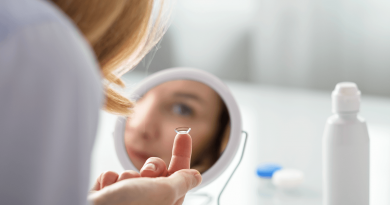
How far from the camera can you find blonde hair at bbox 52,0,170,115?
32cm

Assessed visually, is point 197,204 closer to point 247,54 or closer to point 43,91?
point 43,91

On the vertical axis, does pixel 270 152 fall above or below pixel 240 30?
below

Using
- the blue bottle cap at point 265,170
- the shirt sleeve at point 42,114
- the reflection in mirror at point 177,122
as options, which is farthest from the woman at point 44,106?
the blue bottle cap at point 265,170

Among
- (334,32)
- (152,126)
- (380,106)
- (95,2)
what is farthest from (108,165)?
(334,32)

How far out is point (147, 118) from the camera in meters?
0.65

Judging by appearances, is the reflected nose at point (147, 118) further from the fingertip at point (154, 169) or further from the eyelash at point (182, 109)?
the fingertip at point (154, 169)

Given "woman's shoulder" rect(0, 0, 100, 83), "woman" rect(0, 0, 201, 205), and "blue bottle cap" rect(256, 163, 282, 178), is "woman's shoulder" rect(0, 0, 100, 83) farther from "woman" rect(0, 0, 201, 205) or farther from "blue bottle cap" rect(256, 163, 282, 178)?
"blue bottle cap" rect(256, 163, 282, 178)

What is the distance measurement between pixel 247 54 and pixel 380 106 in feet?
3.49

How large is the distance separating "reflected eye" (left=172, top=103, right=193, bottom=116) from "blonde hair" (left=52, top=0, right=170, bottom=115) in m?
0.13

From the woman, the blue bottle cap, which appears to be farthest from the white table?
the woman

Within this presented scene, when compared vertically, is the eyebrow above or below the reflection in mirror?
above

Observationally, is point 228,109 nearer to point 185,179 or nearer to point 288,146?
point 185,179

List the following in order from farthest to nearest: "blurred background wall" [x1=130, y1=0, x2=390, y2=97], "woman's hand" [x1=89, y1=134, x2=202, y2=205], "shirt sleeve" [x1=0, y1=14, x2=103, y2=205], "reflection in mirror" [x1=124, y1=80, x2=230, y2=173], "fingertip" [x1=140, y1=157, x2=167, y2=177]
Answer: "blurred background wall" [x1=130, y1=0, x2=390, y2=97] < "reflection in mirror" [x1=124, y1=80, x2=230, y2=173] < "fingertip" [x1=140, y1=157, x2=167, y2=177] < "woman's hand" [x1=89, y1=134, x2=202, y2=205] < "shirt sleeve" [x1=0, y1=14, x2=103, y2=205]

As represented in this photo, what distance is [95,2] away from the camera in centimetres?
32
